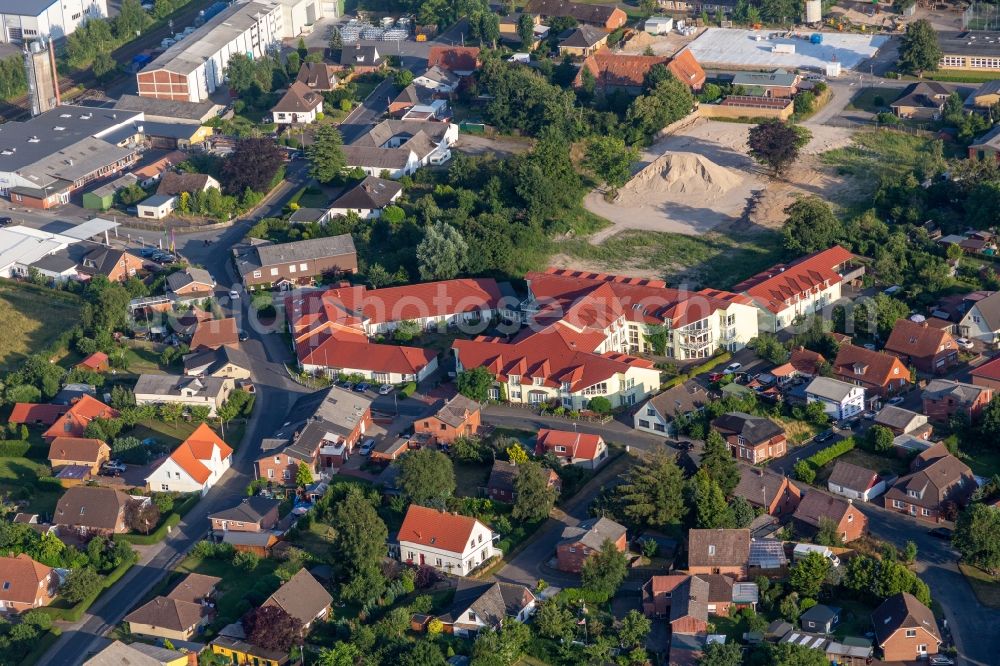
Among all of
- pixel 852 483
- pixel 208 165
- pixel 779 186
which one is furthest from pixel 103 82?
pixel 852 483

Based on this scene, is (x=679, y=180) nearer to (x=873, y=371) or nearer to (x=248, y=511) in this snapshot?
(x=873, y=371)

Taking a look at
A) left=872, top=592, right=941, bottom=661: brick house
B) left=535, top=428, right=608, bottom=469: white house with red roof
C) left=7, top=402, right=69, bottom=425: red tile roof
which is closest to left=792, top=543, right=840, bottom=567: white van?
left=872, top=592, right=941, bottom=661: brick house

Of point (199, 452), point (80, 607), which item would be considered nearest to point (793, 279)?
point (199, 452)

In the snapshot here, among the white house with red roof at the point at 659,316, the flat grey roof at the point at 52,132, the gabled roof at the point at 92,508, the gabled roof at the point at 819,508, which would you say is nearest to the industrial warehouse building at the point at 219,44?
the flat grey roof at the point at 52,132

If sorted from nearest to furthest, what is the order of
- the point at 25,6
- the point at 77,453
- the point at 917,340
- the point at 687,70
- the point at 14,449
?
the point at 77,453, the point at 14,449, the point at 917,340, the point at 687,70, the point at 25,6

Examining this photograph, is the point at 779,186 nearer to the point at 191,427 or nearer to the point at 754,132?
the point at 754,132

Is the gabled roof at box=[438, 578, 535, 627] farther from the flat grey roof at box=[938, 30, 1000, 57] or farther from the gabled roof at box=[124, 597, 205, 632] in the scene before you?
the flat grey roof at box=[938, 30, 1000, 57]
